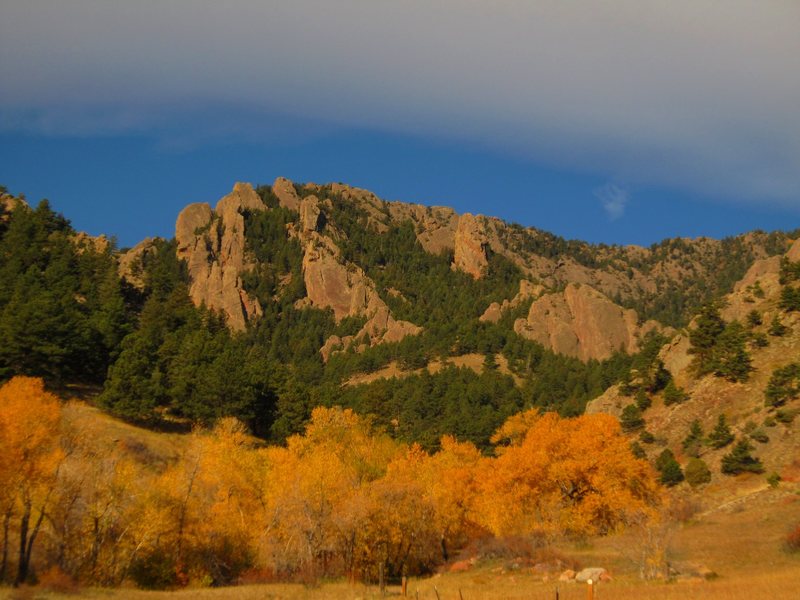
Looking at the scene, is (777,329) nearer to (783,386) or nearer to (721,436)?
(783,386)

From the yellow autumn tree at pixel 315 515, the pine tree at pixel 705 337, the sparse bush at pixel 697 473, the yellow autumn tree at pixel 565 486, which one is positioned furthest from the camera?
the pine tree at pixel 705 337

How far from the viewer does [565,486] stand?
5962cm

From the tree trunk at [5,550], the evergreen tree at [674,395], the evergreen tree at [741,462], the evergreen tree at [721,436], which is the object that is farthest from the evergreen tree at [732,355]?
the tree trunk at [5,550]

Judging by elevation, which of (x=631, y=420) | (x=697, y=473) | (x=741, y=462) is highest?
(x=631, y=420)

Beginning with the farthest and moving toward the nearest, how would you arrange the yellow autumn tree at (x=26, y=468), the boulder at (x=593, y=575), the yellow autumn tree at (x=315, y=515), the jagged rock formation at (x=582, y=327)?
the jagged rock formation at (x=582, y=327)
the yellow autumn tree at (x=315, y=515)
the boulder at (x=593, y=575)
the yellow autumn tree at (x=26, y=468)

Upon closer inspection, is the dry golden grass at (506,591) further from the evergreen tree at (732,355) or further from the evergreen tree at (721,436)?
the evergreen tree at (732,355)

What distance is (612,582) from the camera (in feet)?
121

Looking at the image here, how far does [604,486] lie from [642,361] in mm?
58811

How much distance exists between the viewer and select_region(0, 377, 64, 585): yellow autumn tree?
37.8m

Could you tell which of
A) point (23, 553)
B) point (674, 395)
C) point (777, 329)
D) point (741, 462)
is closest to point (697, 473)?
point (741, 462)

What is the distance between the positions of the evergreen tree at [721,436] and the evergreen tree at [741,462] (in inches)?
180

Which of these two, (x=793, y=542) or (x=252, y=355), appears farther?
(x=252, y=355)

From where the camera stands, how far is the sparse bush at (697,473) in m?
71.2

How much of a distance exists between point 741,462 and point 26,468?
2606 inches
